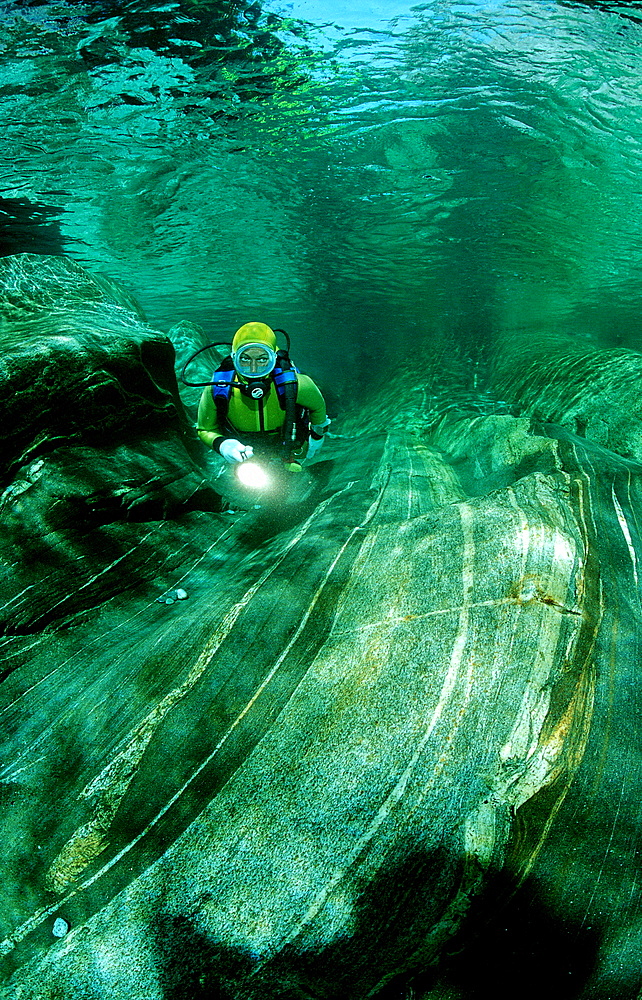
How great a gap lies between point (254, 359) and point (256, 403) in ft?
2.19

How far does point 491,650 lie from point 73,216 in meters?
18.4

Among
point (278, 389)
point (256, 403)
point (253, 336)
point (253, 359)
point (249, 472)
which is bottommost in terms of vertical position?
point (249, 472)

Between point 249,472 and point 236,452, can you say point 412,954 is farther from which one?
point 236,452

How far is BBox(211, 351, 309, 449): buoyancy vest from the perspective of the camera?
6562 mm

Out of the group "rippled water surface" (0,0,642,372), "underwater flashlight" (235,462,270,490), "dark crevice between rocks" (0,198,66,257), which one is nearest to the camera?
"underwater flashlight" (235,462,270,490)

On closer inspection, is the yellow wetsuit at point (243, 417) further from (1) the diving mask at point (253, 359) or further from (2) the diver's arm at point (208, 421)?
(1) the diving mask at point (253, 359)

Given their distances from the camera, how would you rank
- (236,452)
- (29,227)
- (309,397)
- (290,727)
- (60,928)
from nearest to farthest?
(60,928), (290,727), (236,452), (309,397), (29,227)

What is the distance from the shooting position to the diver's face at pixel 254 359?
634 cm

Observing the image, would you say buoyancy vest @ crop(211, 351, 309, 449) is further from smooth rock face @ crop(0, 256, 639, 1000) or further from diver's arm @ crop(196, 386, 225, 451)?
smooth rock face @ crop(0, 256, 639, 1000)

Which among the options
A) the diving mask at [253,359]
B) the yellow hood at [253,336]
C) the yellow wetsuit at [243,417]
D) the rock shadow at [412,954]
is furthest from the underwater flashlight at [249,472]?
the rock shadow at [412,954]

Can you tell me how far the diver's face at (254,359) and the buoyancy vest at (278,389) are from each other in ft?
0.63

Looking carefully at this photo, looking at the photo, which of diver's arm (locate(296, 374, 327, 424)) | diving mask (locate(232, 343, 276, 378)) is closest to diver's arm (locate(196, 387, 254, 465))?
diving mask (locate(232, 343, 276, 378))

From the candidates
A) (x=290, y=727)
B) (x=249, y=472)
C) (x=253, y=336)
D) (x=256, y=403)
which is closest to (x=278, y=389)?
(x=256, y=403)

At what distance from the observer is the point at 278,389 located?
669 cm
